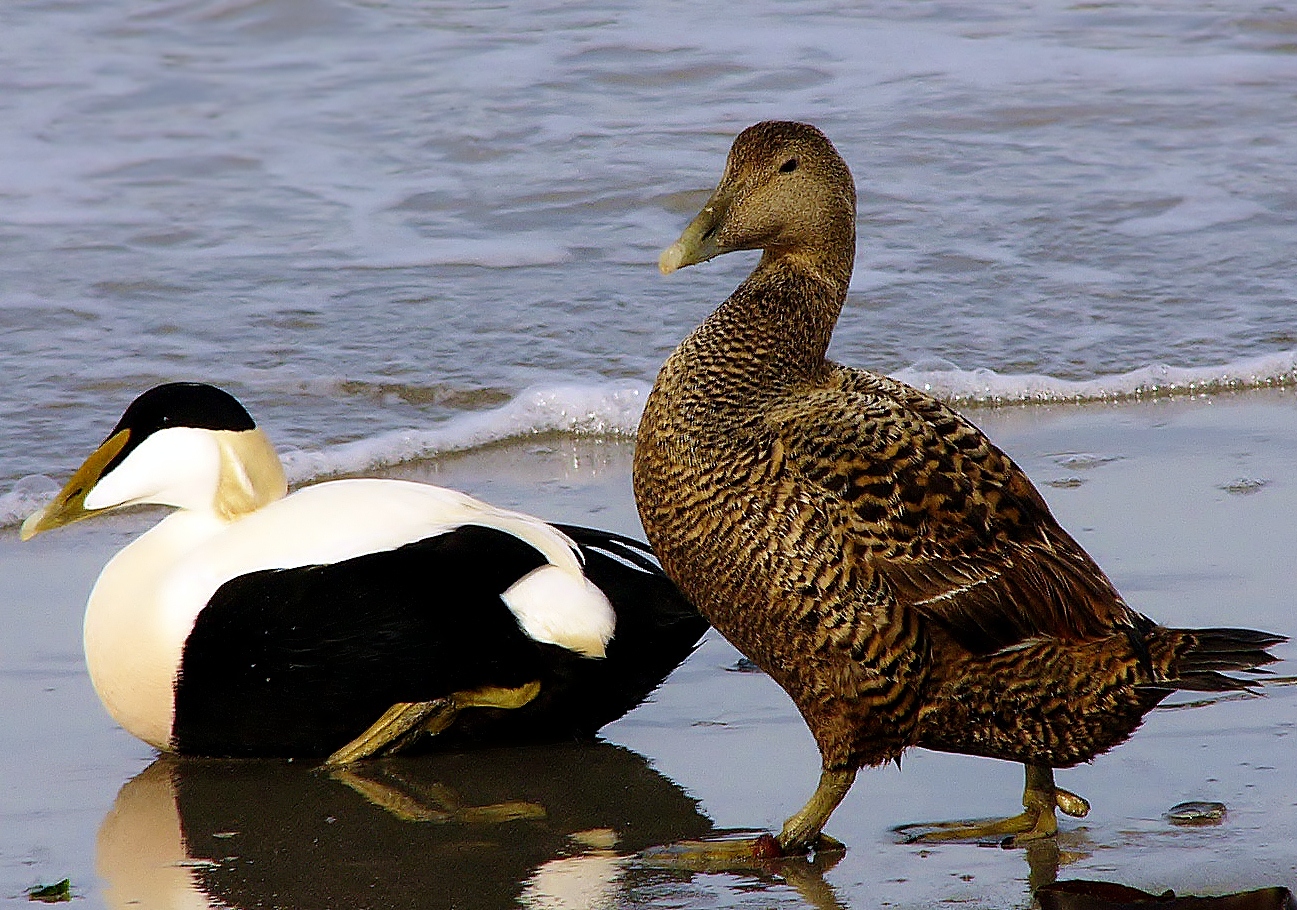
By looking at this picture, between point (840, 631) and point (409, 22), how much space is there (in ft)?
25.6

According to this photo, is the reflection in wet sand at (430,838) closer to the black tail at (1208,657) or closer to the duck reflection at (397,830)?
the duck reflection at (397,830)

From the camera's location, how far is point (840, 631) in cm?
296

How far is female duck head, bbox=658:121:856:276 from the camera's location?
132 inches

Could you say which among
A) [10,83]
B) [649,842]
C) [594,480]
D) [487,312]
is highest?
[10,83]

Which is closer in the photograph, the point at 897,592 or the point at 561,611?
the point at 897,592

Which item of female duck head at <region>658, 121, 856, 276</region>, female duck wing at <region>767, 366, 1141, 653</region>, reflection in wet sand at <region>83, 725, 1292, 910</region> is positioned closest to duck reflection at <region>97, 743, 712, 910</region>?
reflection in wet sand at <region>83, 725, 1292, 910</region>

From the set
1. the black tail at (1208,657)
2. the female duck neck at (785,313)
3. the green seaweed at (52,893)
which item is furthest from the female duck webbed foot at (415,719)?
the black tail at (1208,657)

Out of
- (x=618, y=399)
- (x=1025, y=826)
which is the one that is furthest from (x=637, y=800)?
(x=618, y=399)

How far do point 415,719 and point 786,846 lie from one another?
0.84m

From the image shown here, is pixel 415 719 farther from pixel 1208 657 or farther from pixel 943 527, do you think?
pixel 1208 657

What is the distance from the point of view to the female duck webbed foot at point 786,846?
3037 millimetres

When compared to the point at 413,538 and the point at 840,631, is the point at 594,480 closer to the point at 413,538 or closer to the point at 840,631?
the point at 413,538

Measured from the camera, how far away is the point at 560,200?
7805mm

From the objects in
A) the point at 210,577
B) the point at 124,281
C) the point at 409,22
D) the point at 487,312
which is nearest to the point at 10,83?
the point at 409,22
